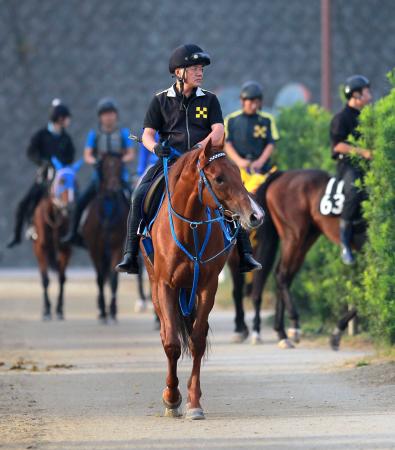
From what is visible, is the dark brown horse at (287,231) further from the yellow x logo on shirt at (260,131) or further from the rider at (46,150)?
the rider at (46,150)

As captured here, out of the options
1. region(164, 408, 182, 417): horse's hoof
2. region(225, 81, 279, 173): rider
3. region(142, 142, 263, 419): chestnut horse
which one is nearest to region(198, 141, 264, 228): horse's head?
region(142, 142, 263, 419): chestnut horse

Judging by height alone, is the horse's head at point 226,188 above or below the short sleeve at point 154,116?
below

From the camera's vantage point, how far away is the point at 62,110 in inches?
848

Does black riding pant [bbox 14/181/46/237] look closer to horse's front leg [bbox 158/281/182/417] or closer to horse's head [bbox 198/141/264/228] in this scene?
horse's front leg [bbox 158/281/182/417]

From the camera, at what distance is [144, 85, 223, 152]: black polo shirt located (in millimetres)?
11695

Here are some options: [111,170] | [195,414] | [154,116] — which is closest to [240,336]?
[111,170]

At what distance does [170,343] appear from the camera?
10.8 metres

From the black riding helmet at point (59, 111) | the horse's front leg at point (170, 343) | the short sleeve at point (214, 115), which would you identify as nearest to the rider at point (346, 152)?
the short sleeve at point (214, 115)

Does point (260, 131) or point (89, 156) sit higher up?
point (260, 131)

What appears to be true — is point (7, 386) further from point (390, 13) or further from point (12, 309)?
point (390, 13)

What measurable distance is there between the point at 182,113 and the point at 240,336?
549 centimetres

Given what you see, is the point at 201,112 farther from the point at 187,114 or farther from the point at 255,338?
the point at 255,338

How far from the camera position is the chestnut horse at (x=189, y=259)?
10586mm

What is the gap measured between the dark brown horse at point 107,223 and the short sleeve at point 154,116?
26.6 ft
